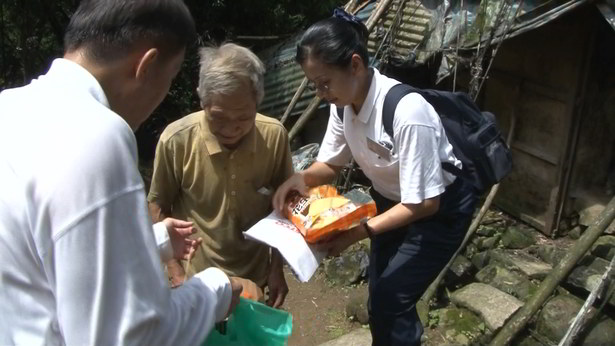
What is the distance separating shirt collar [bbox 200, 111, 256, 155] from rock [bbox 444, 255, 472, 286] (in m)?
2.98

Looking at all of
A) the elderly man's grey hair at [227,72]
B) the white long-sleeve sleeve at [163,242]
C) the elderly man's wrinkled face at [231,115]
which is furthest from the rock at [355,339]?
the white long-sleeve sleeve at [163,242]

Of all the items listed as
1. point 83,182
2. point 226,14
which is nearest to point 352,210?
point 83,182

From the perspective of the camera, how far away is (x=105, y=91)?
49.4 inches

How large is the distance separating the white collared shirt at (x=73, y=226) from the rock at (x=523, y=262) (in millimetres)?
4222

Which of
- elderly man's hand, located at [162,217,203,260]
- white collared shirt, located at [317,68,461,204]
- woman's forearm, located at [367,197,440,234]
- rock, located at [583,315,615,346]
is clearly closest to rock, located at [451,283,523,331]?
rock, located at [583,315,615,346]

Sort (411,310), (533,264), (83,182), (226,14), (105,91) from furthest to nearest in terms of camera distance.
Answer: (226,14) → (533,264) → (411,310) → (105,91) → (83,182)

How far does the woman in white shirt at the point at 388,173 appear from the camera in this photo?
2.38m

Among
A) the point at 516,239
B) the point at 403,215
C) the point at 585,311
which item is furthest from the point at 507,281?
the point at 403,215

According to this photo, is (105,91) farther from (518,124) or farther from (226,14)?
(226,14)

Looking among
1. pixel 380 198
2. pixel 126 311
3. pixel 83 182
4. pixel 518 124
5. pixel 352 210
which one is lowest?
pixel 518 124

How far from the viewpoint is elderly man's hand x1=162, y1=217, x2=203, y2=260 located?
6.05ft

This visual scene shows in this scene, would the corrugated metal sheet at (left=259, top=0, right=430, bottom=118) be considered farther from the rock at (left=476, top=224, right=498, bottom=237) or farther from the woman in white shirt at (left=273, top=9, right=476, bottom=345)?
the woman in white shirt at (left=273, top=9, right=476, bottom=345)

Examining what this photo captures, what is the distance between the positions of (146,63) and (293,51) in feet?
20.6

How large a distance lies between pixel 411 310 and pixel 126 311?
1882mm
